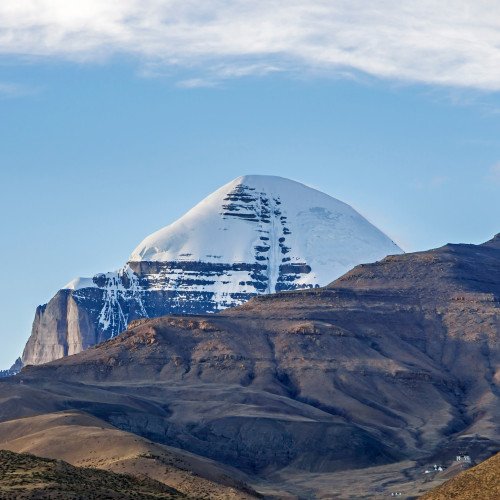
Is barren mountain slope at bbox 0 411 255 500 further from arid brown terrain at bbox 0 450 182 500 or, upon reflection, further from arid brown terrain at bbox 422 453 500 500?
arid brown terrain at bbox 422 453 500 500

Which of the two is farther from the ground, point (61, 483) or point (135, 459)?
point (61, 483)

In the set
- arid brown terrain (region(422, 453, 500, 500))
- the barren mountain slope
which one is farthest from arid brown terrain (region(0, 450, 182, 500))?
the barren mountain slope

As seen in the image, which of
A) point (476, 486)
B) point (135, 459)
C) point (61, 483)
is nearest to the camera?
point (476, 486)

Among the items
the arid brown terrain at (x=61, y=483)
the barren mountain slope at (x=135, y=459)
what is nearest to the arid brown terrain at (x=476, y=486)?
the arid brown terrain at (x=61, y=483)

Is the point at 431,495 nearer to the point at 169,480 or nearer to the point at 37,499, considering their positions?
the point at 37,499

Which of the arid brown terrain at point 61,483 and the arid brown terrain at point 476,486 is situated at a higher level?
the arid brown terrain at point 61,483

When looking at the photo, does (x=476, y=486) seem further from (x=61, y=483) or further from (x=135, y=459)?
(x=135, y=459)

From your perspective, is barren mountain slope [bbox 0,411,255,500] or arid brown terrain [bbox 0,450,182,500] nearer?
arid brown terrain [bbox 0,450,182,500]

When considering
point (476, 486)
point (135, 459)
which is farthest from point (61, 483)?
point (135, 459)

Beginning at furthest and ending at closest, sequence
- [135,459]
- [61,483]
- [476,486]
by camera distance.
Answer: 1. [135,459]
2. [61,483]
3. [476,486]

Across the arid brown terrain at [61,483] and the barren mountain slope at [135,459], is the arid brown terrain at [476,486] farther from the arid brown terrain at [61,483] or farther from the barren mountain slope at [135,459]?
the barren mountain slope at [135,459]

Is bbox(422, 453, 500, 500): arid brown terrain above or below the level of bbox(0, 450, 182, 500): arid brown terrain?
below

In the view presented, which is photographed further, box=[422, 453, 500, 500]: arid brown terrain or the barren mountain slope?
the barren mountain slope

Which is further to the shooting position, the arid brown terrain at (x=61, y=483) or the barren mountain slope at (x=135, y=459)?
the barren mountain slope at (x=135, y=459)
